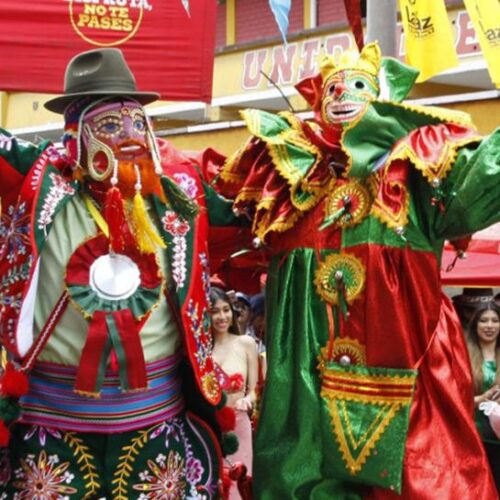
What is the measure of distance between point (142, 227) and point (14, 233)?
438mm

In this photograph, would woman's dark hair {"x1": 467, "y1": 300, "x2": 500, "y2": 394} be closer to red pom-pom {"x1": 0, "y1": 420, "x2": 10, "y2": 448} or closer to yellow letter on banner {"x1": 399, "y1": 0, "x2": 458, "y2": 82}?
yellow letter on banner {"x1": 399, "y1": 0, "x2": 458, "y2": 82}

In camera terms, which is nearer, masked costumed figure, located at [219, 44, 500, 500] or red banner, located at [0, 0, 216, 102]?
masked costumed figure, located at [219, 44, 500, 500]

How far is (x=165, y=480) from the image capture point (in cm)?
372


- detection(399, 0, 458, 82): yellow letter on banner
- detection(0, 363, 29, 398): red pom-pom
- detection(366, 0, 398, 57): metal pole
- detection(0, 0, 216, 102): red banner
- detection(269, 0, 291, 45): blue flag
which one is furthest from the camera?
detection(399, 0, 458, 82): yellow letter on banner

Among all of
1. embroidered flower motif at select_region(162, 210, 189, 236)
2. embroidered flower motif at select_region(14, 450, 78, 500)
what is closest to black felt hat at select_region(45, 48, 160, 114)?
embroidered flower motif at select_region(162, 210, 189, 236)

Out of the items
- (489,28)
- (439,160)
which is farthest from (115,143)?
(489,28)

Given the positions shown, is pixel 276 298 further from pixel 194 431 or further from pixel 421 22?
pixel 421 22

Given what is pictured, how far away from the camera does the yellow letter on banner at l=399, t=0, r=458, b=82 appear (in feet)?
18.7

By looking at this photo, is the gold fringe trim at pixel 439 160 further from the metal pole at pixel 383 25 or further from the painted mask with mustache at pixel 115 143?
the metal pole at pixel 383 25

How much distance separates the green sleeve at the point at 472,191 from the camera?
362 cm

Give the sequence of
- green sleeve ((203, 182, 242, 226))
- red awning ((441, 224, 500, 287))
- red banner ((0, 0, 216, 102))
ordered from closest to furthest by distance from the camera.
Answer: green sleeve ((203, 182, 242, 226)) < red banner ((0, 0, 216, 102)) < red awning ((441, 224, 500, 287))

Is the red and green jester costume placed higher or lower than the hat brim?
lower

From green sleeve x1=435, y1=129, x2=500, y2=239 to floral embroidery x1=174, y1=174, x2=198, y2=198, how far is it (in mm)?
907

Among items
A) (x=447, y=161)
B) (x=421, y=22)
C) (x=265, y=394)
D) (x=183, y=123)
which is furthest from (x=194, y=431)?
(x=183, y=123)
